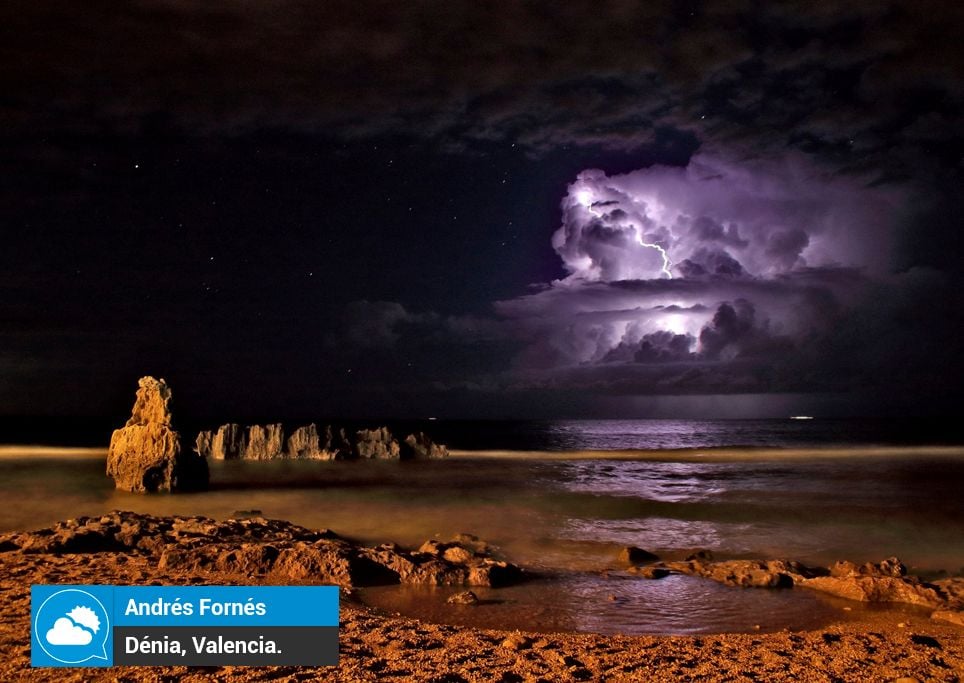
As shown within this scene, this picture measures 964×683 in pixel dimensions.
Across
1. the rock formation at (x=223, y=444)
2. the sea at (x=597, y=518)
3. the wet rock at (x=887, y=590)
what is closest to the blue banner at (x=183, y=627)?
the sea at (x=597, y=518)

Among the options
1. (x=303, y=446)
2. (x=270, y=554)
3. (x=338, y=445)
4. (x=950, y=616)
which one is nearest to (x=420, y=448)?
(x=338, y=445)

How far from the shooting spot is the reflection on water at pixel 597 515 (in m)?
8.95

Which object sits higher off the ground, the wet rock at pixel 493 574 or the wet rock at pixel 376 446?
the wet rock at pixel 493 574

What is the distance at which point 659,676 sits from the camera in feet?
19.2

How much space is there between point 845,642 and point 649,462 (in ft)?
124

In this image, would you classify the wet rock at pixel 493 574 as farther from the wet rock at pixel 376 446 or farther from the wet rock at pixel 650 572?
the wet rock at pixel 376 446

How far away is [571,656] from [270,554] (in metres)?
5.44

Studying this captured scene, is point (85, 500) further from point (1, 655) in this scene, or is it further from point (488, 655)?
point (488, 655)

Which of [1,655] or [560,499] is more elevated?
[1,655]

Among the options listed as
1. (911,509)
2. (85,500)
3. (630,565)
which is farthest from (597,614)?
(85,500)

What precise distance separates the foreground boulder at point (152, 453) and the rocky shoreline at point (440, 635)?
10601mm

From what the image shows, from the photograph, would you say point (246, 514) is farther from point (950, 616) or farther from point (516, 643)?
point (950, 616)

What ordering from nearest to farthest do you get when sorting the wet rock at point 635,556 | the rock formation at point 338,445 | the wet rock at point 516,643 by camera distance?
the wet rock at point 516,643, the wet rock at point 635,556, the rock formation at point 338,445

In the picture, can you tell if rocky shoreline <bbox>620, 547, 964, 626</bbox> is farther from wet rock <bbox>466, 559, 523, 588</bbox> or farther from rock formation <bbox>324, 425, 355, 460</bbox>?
rock formation <bbox>324, 425, 355, 460</bbox>
